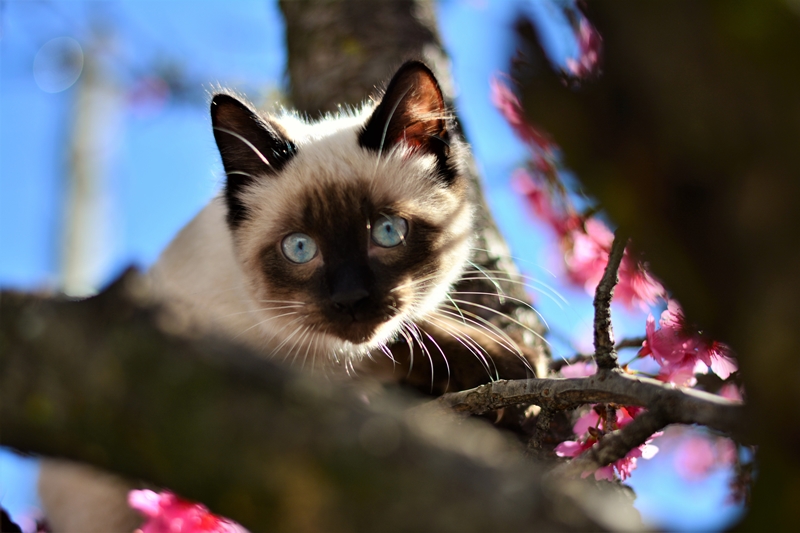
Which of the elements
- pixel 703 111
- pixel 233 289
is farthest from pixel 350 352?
pixel 703 111

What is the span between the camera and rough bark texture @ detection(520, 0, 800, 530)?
0.66 m

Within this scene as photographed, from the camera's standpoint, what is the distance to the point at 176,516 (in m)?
1.81

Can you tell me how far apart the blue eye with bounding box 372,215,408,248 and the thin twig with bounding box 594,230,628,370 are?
1033 mm

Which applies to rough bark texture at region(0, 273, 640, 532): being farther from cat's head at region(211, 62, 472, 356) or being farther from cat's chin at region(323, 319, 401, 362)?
cat's chin at region(323, 319, 401, 362)

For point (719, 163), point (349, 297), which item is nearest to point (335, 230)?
point (349, 297)

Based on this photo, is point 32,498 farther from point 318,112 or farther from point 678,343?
point 678,343

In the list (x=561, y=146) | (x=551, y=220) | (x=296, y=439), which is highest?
(x=551, y=220)

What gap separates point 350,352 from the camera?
2.49m

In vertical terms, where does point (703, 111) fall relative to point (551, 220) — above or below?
below

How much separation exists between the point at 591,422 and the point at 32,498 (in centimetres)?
224

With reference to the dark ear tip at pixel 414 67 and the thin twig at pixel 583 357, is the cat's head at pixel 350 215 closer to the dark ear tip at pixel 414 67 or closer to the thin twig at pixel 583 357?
the dark ear tip at pixel 414 67

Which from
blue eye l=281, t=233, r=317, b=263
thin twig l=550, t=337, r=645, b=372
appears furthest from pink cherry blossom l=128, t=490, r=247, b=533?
thin twig l=550, t=337, r=645, b=372

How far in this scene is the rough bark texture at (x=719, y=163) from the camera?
0.66 metres

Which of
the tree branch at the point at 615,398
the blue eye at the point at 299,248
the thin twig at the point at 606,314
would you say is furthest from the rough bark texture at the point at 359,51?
the thin twig at the point at 606,314
